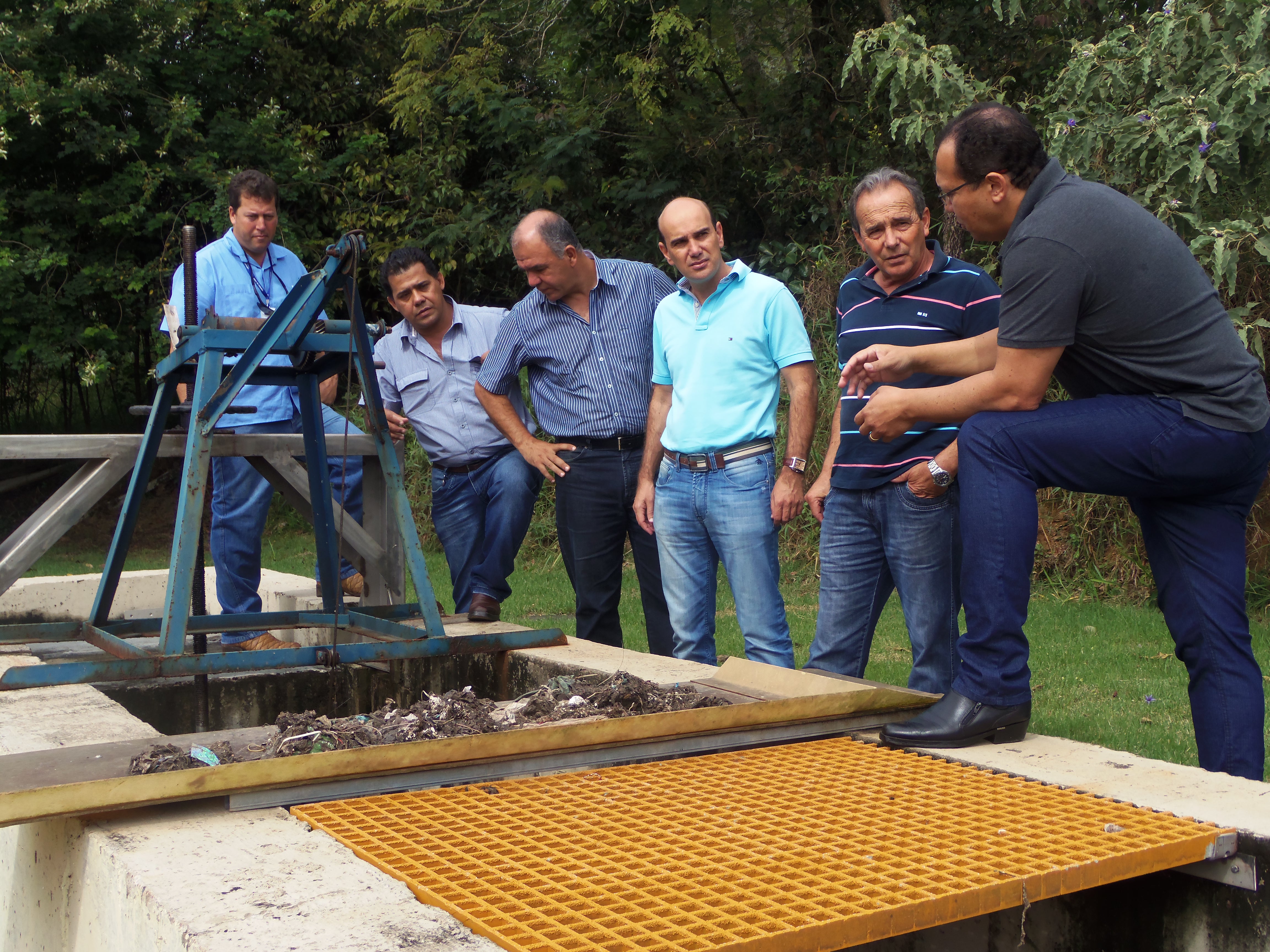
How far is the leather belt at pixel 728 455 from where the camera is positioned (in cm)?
423

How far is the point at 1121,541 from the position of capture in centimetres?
804

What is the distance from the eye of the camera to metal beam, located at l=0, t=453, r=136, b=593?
431cm

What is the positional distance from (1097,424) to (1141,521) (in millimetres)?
358

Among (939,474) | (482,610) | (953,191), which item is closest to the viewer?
(953,191)

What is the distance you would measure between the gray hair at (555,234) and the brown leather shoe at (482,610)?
1509 mm

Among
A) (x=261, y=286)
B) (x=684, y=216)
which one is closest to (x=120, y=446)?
(x=261, y=286)

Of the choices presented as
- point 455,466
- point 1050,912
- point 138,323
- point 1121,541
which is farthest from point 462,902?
point 138,323

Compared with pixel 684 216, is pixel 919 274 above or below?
below

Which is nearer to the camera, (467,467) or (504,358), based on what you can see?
(504,358)

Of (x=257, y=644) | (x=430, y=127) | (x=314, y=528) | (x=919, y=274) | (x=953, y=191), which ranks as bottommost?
(x=257, y=644)

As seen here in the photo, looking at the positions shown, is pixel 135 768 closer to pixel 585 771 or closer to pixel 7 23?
pixel 585 771

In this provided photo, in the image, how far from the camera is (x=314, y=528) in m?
4.50

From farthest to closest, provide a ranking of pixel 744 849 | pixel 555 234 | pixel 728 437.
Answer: pixel 555 234 < pixel 728 437 < pixel 744 849

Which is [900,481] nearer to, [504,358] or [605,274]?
[605,274]
